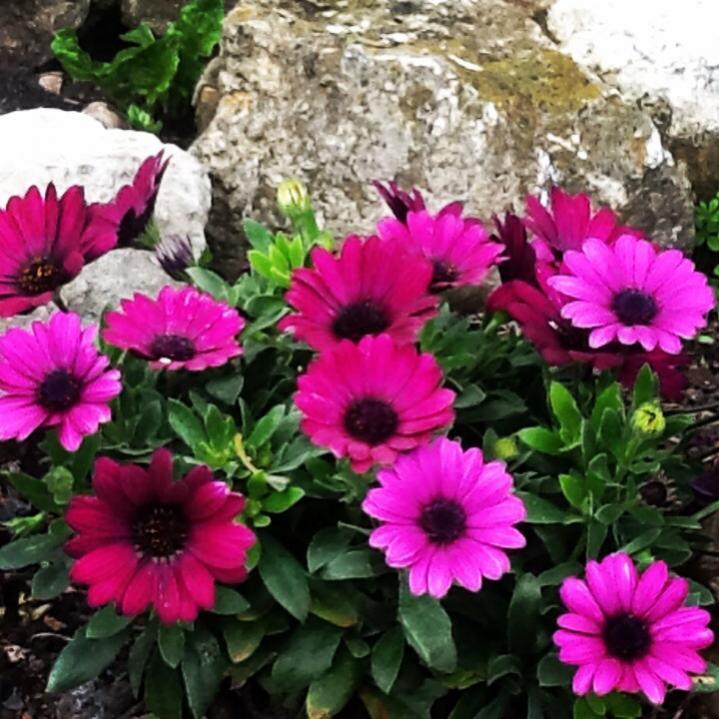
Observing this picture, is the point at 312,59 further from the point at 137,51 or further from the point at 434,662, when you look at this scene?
the point at 434,662

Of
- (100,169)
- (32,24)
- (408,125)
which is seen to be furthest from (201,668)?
(32,24)

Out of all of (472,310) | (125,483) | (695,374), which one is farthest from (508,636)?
(695,374)

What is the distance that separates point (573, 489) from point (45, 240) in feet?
2.21

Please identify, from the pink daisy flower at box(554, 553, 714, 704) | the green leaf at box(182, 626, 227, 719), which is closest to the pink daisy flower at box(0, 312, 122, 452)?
the green leaf at box(182, 626, 227, 719)

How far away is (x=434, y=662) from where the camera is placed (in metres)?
1.34

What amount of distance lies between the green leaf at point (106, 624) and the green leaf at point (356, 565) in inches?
9.2

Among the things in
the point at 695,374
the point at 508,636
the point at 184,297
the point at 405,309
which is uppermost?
the point at 405,309

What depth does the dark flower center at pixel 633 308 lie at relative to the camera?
4.37 feet

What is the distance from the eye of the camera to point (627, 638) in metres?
1.26

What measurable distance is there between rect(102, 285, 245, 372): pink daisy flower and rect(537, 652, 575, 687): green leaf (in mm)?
495

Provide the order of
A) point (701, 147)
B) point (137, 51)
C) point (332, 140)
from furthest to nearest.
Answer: point (137, 51) < point (701, 147) < point (332, 140)

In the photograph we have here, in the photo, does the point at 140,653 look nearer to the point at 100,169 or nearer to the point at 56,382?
Result: the point at 56,382

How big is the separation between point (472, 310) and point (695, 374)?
45cm

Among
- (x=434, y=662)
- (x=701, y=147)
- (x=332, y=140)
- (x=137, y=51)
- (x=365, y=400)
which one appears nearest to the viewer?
(x=365, y=400)
